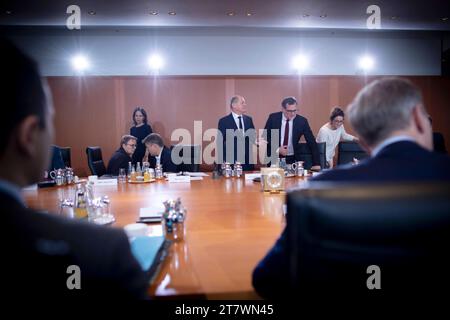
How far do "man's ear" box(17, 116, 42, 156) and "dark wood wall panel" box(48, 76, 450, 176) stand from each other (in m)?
6.20

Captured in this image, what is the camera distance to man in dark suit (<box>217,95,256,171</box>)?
15.1 feet

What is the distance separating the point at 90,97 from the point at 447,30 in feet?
22.0

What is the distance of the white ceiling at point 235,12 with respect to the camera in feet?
17.4

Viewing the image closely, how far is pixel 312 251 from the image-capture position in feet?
2.40

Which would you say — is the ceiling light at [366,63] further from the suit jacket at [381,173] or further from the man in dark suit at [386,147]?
the suit jacket at [381,173]

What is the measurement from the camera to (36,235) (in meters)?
0.72

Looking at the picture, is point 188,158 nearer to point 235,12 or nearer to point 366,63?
point 235,12

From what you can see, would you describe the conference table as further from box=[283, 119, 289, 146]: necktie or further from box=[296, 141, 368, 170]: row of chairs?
box=[283, 119, 289, 146]: necktie

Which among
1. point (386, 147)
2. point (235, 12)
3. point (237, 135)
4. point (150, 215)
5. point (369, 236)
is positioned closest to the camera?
point (369, 236)

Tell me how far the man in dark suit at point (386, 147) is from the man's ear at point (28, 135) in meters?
0.60

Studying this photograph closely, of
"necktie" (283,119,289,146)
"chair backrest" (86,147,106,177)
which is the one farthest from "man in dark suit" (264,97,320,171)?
"chair backrest" (86,147,106,177)

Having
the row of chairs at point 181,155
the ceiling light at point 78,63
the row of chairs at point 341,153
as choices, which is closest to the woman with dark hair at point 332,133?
the row of chairs at point 341,153

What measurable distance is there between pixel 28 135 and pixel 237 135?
4005mm

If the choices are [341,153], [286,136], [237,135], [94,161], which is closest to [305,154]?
[341,153]
